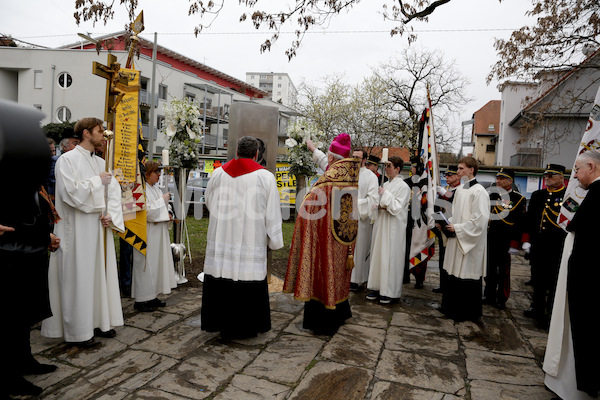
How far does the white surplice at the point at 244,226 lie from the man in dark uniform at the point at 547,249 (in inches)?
140

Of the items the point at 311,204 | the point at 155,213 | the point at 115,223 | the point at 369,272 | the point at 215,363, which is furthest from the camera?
the point at 369,272

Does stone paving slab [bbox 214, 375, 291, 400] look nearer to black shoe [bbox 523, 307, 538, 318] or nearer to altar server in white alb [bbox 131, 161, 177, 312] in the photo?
altar server in white alb [bbox 131, 161, 177, 312]

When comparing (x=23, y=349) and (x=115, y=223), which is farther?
(x=115, y=223)

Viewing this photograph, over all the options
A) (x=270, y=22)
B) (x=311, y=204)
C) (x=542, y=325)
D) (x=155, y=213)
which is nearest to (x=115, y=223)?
(x=155, y=213)

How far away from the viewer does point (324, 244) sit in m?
4.55

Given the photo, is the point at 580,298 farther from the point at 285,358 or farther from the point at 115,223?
the point at 115,223

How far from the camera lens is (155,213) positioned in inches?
207

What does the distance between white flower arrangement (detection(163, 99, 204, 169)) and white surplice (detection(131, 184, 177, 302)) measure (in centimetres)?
118

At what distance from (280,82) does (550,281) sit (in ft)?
416

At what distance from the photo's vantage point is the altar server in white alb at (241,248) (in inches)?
165

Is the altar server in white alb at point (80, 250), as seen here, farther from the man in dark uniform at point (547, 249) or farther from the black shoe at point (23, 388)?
the man in dark uniform at point (547, 249)

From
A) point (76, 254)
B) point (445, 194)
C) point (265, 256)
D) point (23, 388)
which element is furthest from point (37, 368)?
point (445, 194)

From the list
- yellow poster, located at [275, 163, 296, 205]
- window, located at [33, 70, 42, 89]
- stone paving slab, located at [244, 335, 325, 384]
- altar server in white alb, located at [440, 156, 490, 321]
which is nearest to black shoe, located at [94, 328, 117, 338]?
stone paving slab, located at [244, 335, 325, 384]

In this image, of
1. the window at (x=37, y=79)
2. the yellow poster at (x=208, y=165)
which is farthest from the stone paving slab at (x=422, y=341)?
the window at (x=37, y=79)
